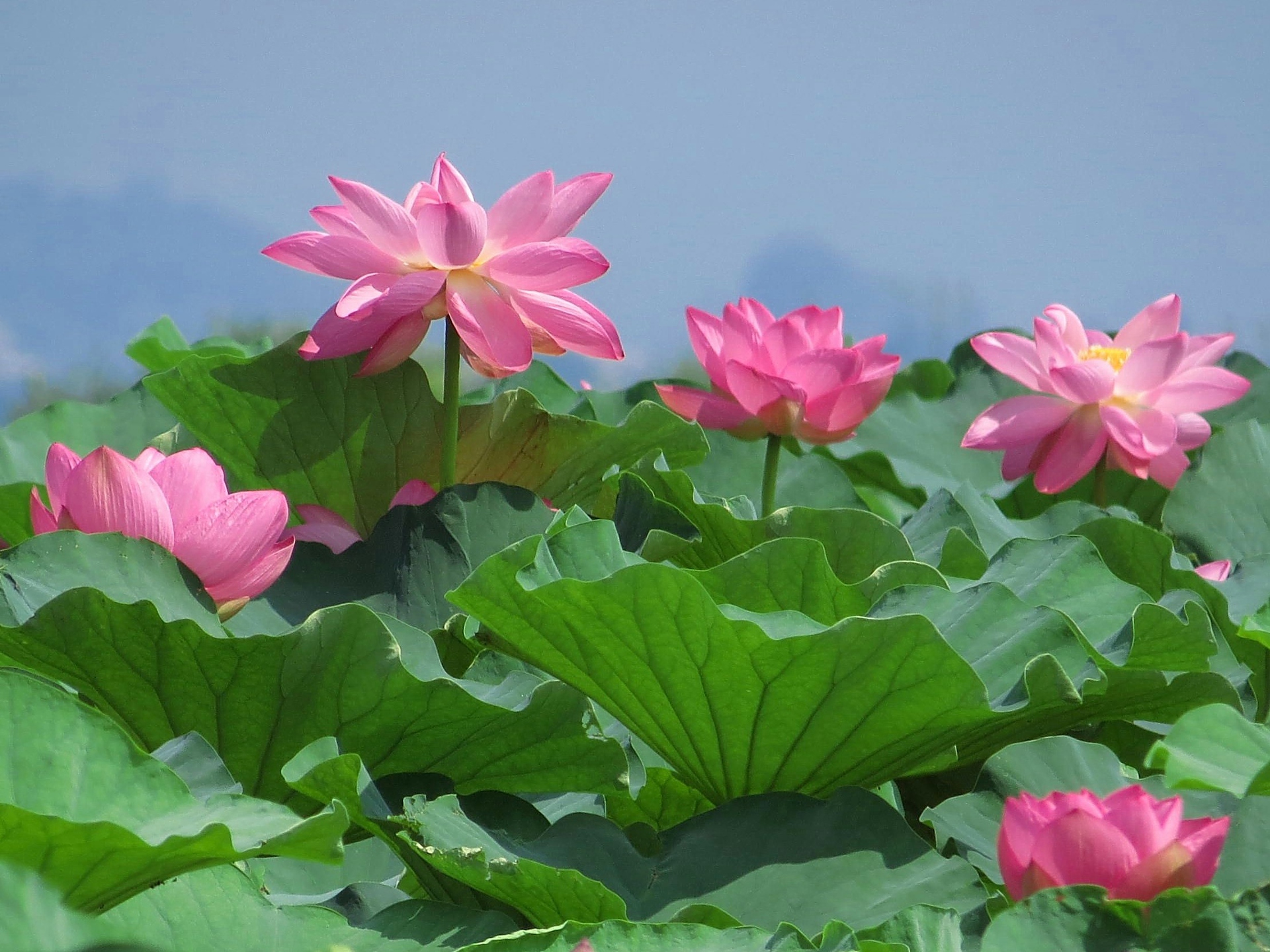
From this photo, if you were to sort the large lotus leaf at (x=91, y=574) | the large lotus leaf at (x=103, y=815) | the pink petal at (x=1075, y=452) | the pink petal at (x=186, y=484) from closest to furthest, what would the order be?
the large lotus leaf at (x=103, y=815)
the large lotus leaf at (x=91, y=574)
the pink petal at (x=186, y=484)
the pink petal at (x=1075, y=452)

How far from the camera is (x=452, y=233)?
0.99 metres

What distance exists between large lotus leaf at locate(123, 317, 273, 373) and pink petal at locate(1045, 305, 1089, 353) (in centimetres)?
92

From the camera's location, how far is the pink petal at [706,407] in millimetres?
1250

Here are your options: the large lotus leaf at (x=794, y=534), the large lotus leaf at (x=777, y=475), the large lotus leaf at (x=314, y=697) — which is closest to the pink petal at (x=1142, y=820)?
the large lotus leaf at (x=314, y=697)

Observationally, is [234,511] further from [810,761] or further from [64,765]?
[810,761]

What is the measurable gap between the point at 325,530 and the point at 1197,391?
916mm

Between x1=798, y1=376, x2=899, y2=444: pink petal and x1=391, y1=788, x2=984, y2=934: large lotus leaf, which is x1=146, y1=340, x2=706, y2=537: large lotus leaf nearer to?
x1=798, y1=376, x2=899, y2=444: pink petal

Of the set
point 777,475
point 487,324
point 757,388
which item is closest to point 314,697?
point 487,324

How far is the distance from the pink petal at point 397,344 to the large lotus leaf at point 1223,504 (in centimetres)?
86

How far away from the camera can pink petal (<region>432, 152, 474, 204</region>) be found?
1071 mm

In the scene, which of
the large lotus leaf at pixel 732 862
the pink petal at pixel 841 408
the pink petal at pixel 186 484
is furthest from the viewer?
the pink petal at pixel 841 408

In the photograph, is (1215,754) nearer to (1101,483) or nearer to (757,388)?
(757,388)

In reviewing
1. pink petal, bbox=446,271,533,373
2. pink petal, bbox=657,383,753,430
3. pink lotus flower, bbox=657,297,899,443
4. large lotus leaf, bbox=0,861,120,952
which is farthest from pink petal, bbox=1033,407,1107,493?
large lotus leaf, bbox=0,861,120,952

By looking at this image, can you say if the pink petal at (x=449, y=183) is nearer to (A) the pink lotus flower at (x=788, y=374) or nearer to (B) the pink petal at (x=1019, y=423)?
(A) the pink lotus flower at (x=788, y=374)
